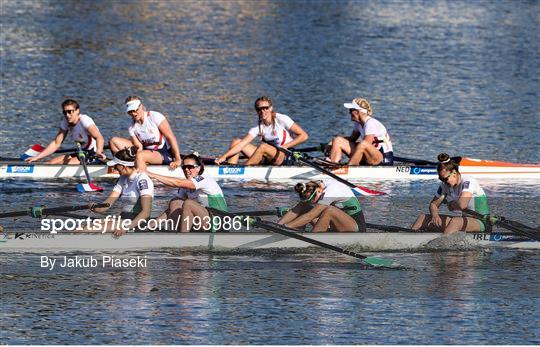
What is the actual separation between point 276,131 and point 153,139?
2.80m

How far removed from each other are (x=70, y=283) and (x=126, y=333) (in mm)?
2920

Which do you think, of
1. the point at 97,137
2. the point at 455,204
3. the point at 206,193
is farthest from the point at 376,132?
the point at 206,193

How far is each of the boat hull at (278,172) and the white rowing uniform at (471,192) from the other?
6.67 m

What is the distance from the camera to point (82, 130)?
30.3 meters

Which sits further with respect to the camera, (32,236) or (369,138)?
(369,138)

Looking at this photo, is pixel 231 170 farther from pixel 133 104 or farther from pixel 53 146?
pixel 53 146

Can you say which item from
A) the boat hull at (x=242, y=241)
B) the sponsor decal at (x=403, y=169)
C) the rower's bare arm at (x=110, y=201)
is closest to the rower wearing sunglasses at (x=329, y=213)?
the boat hull at (x=242, y=241)

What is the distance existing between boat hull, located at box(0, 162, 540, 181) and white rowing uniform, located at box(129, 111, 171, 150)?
49 cm

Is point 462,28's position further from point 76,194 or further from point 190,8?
point 76,194

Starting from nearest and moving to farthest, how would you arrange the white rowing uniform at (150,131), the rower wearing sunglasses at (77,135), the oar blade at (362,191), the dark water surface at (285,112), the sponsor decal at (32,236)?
the dark water surface at (285,112)
the sponsor decal at (32,236)
the oar blade at (362,191)
the white rowing uniform at (150,131)
the rower wearing sunglasses at (77,135)

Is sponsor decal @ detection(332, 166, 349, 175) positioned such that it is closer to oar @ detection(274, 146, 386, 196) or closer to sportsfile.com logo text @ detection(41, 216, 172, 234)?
oar @ detection(274, 146, 386, 196)

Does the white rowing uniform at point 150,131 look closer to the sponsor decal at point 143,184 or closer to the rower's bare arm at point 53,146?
the rower's bare arm at point 53,146

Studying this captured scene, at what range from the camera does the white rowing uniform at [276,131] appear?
30.7m

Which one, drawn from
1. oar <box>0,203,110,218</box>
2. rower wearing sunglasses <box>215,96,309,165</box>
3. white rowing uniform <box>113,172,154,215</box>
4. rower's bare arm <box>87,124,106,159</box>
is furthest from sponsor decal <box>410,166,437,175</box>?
oar <box>0,203,110,218</box>
